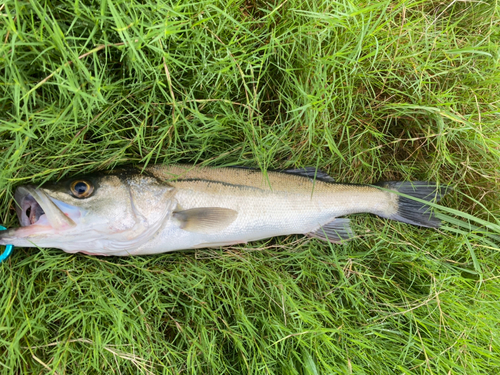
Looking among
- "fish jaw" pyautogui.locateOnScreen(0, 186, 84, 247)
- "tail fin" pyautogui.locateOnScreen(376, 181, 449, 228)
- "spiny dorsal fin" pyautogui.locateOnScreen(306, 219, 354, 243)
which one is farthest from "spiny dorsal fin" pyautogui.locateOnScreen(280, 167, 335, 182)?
"fish jaw" pyautogui.locateOnScreen(0, 186, 84, 247)

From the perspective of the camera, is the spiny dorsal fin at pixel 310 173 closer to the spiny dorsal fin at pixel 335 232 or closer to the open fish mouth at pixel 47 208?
the spiny dorsal fin at pixel 335 232

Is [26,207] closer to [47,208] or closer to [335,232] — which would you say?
[47,208]

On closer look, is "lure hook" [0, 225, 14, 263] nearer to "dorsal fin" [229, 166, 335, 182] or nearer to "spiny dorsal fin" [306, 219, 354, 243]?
"dorsal fin" [229, 166, 335, 182]

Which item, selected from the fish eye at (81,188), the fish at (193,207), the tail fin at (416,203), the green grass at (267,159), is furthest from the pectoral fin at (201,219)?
the tail fin at (416,203)

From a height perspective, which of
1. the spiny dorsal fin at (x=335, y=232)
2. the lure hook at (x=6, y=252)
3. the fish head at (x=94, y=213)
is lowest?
the spiny dorsal fin at (x=335, y=232)

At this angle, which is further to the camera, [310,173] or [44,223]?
[310,173]

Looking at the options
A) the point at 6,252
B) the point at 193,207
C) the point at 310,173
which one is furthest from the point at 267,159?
the point at 6,252

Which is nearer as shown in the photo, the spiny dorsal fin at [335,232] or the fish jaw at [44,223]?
the fish jaw at [44,223]
